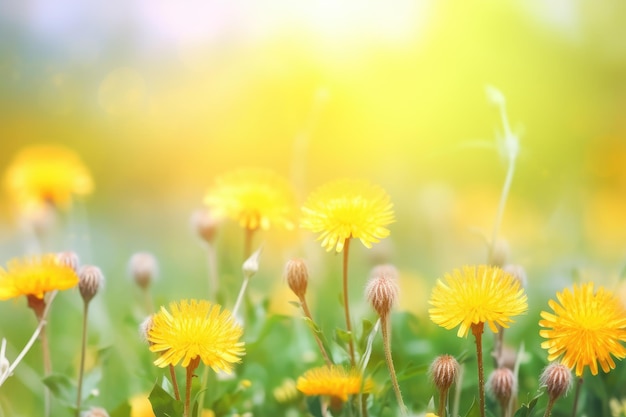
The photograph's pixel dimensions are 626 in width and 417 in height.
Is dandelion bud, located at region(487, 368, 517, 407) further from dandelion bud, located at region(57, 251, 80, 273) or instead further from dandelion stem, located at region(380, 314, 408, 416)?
dandelion bud, located at region(57, 251, 80, 273)

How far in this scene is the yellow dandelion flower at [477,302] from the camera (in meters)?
0.45

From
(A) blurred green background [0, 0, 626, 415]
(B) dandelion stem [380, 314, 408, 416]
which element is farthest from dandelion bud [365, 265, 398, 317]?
(A) blurred green background [0, 0, 626, 415]

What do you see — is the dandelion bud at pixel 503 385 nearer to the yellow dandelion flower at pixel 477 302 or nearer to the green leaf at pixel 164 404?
the yellow dandelion flower at pixel 477 302

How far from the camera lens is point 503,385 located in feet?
1.66

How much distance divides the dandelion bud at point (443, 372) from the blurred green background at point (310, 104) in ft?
3.14

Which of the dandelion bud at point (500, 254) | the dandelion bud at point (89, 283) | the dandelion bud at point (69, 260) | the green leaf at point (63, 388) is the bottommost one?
the green leaf at point (63, 388)

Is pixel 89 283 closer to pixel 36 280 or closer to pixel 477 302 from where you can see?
pixel 36 280

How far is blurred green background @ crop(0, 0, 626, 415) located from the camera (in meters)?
1.51

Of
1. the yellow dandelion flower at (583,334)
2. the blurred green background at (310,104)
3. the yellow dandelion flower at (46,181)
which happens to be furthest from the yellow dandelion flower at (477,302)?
the blurred green background at (310,104)

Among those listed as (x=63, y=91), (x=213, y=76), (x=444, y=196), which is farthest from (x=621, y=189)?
(x=63, y=91)

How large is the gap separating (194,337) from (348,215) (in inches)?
5.0

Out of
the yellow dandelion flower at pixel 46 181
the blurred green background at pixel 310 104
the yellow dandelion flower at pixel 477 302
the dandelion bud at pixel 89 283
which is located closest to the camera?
the yellow dandelion flower at pixel 477 302

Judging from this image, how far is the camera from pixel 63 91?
1.70 metres

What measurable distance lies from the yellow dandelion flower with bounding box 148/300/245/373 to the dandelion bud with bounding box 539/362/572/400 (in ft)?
0.59
